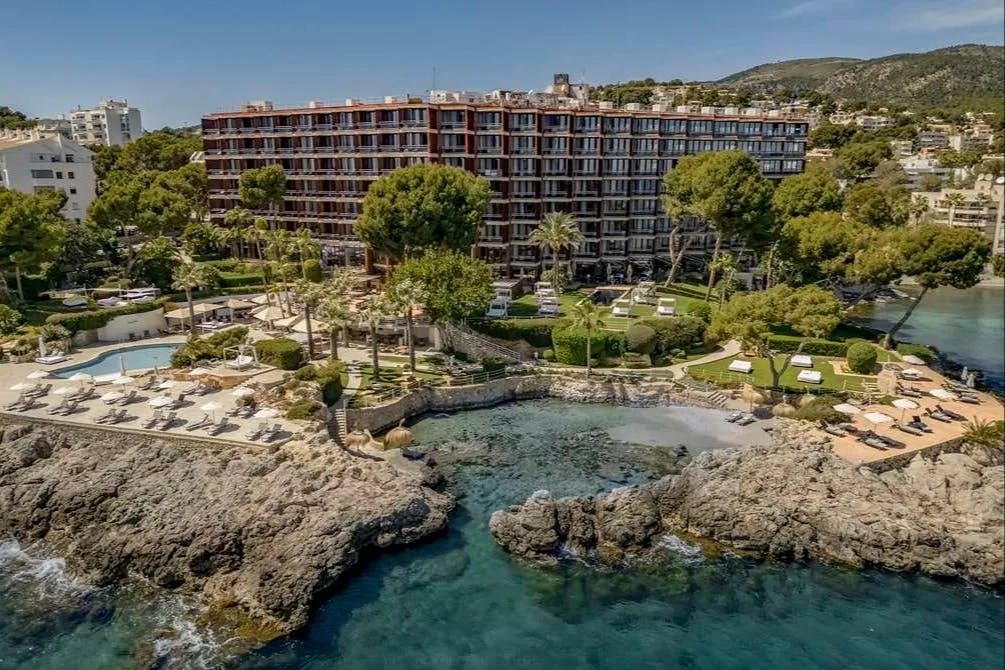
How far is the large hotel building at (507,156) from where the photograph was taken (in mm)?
78450

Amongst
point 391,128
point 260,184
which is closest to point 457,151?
point 391,128

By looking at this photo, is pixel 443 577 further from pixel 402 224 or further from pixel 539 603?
pixel 402 224

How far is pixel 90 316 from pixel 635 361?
1813 inches

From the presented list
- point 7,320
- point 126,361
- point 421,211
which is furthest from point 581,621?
point 7,320

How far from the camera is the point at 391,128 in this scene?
78.2 m

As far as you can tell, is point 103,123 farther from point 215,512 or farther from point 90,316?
point 215,512

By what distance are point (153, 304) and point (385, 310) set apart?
85.0 ft

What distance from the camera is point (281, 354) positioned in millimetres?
52500

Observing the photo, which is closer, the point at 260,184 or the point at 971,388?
the point at 971,388

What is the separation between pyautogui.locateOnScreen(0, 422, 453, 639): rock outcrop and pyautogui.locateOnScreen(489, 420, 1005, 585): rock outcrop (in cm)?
683

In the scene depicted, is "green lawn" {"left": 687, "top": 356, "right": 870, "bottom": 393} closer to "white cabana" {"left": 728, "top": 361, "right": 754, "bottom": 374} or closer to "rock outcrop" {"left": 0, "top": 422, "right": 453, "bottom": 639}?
"white cabana" {"left": 728, "top": 361, "right": 754, "bottom": 374}

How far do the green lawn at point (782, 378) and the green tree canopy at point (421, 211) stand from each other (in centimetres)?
2548

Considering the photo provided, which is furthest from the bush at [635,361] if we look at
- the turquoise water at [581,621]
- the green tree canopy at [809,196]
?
the green tree canopy at [809,196]

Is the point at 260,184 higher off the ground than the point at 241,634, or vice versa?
the point at 260,184
